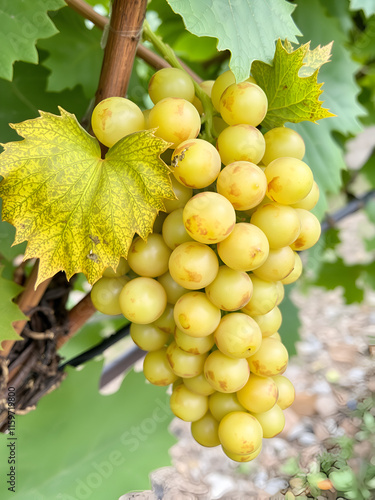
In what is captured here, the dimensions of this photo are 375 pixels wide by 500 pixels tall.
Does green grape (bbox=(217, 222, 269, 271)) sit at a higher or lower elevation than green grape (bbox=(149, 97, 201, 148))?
lower

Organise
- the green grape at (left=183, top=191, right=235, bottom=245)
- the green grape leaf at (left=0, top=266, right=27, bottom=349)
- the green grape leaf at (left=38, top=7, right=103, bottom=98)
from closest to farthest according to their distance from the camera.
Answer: the green grape at (left=183, top=191, right=235, bottom=245)
the green grape leaf at (left=0, top=266, right=27, bottom=349)
the green grape leaf at (left=38, top=7, right=103, bottom=98)

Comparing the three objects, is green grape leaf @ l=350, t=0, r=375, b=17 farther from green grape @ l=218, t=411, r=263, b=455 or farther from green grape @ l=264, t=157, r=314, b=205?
green grape @ l=218, t=411, r=263, b=455

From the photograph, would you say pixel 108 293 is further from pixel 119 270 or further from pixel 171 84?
pixel 171 84

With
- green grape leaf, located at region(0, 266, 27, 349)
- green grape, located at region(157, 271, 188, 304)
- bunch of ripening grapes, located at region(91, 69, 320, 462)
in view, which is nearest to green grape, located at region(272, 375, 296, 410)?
bunch of ripening grapes, located at region(91, 69, 320, 462)

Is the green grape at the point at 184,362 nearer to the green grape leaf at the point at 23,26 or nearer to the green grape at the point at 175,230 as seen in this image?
the green grape at the point at 175,230

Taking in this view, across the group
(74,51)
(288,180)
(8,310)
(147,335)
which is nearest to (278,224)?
(288,180)

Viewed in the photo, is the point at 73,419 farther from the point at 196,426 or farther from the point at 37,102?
the point at 37,102
